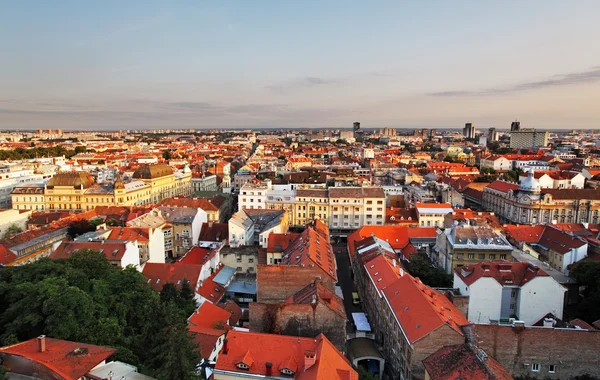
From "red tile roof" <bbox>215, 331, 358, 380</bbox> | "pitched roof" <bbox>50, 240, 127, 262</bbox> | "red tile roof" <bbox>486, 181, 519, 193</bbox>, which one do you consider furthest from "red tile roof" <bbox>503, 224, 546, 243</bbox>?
"pitched roof" <bbox>50, 240, 127, 262</bbox>

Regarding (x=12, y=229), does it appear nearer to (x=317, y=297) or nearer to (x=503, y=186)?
(x=317, y=297)

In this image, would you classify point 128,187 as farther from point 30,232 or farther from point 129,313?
point 129,313

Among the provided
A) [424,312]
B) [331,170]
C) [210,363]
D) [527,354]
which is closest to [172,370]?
[210,363]

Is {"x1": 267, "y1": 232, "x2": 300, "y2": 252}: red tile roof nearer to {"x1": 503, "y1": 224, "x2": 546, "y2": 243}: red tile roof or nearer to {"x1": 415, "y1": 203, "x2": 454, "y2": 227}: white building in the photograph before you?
{"x1": 415, "y1": 203, "x2": 454, "y2": 227}: white building

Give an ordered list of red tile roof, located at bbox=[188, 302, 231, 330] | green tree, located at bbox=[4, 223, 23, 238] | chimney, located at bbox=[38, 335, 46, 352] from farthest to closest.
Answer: green tree, located at bbox=[4, 223, 23, 238] → red tile roof, located at bbox=[188, 302, 231, 330] → chimney, located at bbox=[38, 335, 46, 352]

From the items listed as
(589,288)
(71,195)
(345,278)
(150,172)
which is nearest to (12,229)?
(71,195)
